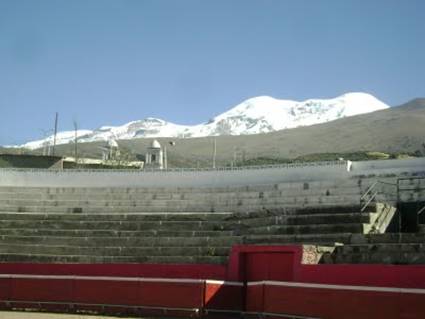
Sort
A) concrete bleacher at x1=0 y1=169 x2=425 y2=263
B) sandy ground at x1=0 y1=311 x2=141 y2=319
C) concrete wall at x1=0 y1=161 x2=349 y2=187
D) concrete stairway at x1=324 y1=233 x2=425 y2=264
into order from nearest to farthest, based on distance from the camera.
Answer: concrete stairway at x1=324 y1=233 x2=425 y2=264
sandy ground at x1=0 y1=311 x2=141 y2=319
concrete bleacher at x1=0 y1=169 x2=425 y2=263
concrete wall at x1=0 y1=161 x2=349 y2=187

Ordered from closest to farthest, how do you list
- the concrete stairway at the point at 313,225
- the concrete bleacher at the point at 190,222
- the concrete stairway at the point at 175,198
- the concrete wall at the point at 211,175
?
the concrete stairway at the point at 313,225 < the concrete bleacher at the point at 190,222 < the concrete stairway at the point at 175,198 < the concrete wall at the point at 211,175

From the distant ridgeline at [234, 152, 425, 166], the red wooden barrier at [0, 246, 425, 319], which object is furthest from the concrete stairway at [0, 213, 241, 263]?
the distant ridgeline at [234, 152, 425, 166]

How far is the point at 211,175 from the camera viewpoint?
100ft

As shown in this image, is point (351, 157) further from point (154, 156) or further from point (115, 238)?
point (115, 238)

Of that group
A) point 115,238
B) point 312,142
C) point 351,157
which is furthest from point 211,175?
point 312,142

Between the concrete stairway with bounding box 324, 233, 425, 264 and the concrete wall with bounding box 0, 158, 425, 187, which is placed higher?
the concrete wall with bounding box 0, 158, 425, 187

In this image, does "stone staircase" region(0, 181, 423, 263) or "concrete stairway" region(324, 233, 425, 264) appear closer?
"concrete stairway" region(324, 233, 425, 264)

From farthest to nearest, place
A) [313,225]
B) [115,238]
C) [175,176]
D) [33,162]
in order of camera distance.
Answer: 1. [33,162]
2. [175,176]
3. [115,238]
4. [313,225]

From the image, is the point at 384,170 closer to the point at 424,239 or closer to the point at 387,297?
the point at 424,239

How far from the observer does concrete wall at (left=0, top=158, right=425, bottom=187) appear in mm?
25594

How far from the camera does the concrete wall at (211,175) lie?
25.6 m

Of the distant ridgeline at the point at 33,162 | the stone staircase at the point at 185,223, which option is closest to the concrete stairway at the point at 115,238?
the stone staircase at the point at 185,223

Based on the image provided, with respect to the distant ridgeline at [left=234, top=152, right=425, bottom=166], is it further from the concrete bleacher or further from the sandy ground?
the sandy ground

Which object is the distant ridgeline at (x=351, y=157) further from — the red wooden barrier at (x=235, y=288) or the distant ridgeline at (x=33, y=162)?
the red wooden barrier at (x=235, y=288)
